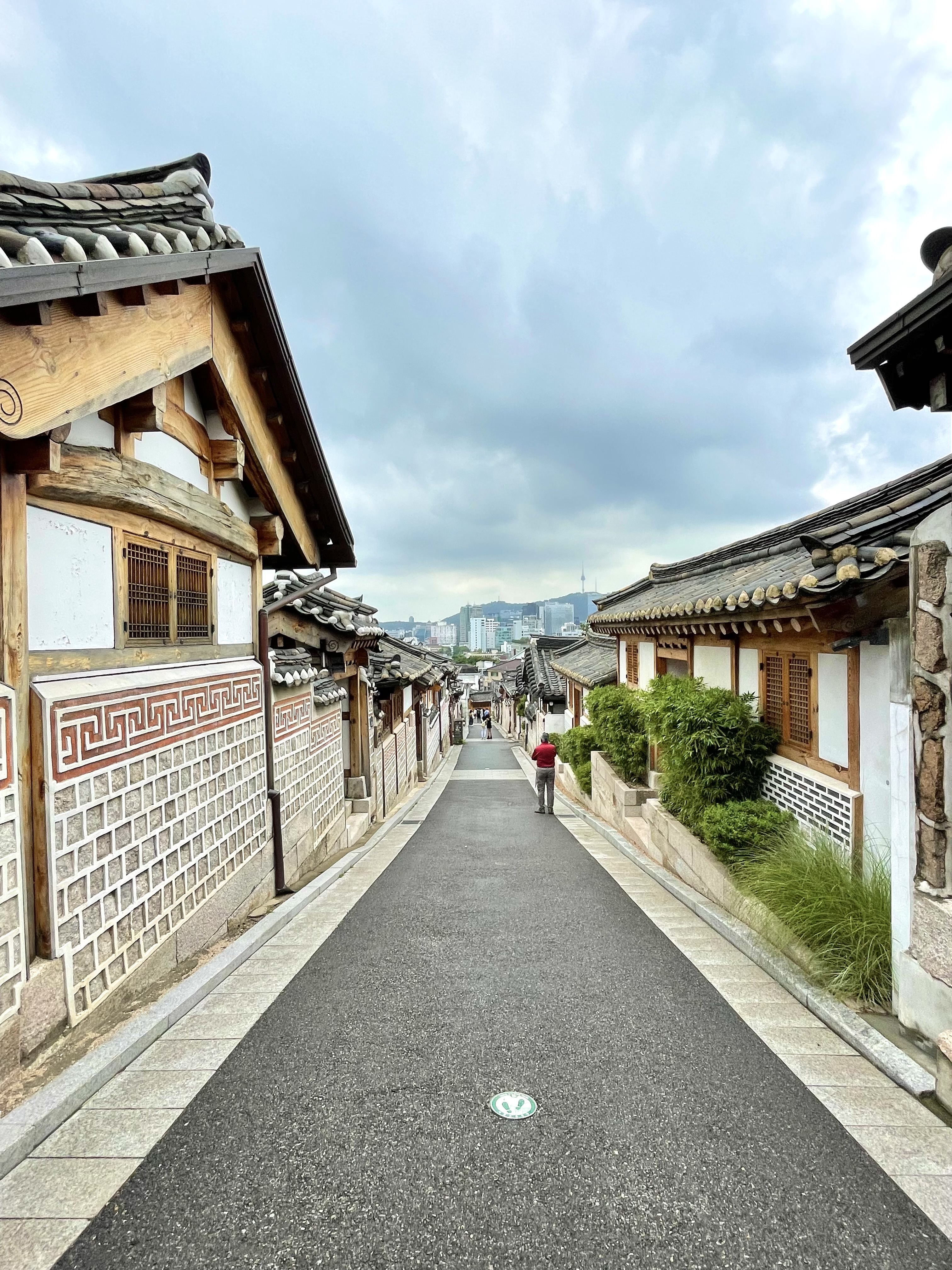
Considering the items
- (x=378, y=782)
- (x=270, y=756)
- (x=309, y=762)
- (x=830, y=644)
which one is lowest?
(x=378, y=782)

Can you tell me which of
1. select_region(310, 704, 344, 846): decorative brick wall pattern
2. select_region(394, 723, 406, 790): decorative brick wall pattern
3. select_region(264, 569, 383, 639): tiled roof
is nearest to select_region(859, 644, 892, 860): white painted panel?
select_region(264, 569, 383, 639): tiled roof

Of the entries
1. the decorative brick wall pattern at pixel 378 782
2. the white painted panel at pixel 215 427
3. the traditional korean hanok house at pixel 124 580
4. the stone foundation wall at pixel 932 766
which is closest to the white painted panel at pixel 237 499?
the traditional korean hanok house at pixel 124 580

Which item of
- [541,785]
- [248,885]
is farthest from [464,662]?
[248,885]

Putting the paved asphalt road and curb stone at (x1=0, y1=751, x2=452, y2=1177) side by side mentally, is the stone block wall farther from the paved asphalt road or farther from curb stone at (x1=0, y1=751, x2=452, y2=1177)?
the paved asphalt road

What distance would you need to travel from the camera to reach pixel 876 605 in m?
5.04

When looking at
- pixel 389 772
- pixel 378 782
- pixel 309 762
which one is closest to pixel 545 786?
pixel 378 782

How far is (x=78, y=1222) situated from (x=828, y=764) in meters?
6.82

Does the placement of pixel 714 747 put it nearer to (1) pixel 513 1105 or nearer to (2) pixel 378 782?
(1) pixel 513 1105

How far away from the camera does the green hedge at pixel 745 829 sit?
7.00 meters

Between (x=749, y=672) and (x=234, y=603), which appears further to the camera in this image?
(x=749, y=672)

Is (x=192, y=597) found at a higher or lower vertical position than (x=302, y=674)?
higher

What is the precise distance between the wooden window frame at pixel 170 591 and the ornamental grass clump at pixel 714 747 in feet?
19.7

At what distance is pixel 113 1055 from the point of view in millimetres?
3971

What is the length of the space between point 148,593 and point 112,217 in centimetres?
295
